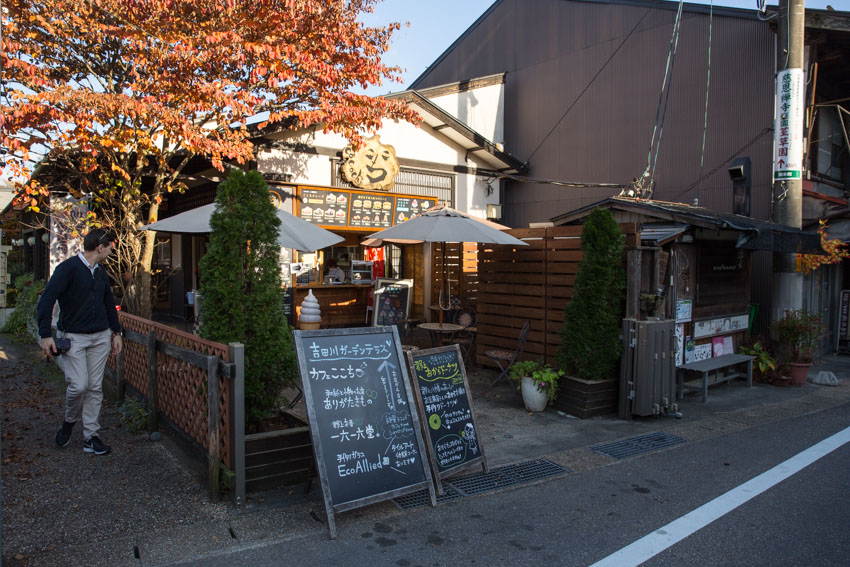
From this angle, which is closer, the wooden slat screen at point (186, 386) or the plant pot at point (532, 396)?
the wooden slat screen at point (186, 386)

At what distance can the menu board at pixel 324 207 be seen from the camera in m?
10.7

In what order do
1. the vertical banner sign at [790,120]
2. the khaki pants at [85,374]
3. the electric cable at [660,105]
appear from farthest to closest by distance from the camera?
the electric cable at [660,105] → the vertical banner sign at [790,120] → the khaki pants at [85,374]

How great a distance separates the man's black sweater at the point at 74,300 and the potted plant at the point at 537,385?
186 inches

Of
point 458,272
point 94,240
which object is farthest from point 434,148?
point 94,240

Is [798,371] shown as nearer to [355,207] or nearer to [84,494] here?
[355,207]

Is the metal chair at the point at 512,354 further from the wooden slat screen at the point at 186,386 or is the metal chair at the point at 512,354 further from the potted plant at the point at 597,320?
the wooden slat screen at the point at 186,386

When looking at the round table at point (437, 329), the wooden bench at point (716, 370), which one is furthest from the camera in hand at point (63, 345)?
the wooden bench at point (716, 370)

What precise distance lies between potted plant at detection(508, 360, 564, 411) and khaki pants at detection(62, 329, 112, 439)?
4.62 meters

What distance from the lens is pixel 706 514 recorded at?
169 inches

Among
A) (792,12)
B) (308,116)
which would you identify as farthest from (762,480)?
(792,12)

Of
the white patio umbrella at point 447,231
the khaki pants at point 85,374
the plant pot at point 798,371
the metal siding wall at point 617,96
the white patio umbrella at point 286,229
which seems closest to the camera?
the khaki pants at point 85,374

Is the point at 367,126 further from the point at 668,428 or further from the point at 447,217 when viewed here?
the point at 668,428

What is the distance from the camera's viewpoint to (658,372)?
22.3ft

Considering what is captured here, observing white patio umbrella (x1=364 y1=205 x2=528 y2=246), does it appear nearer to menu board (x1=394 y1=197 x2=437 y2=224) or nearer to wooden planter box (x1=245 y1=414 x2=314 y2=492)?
menu board (x1=394 y1=197 x2=437 y2=224)
